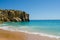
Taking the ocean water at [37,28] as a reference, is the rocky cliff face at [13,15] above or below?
below

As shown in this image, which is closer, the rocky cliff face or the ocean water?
the ocean water

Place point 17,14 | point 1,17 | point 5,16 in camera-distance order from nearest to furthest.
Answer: point 1,17 → point 5,16 → point 17,14

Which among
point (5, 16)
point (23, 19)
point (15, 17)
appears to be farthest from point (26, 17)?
point (5, 16)

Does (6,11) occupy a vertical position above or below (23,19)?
above

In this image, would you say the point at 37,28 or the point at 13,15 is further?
the point at 13,15

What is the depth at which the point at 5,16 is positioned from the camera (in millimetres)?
81188

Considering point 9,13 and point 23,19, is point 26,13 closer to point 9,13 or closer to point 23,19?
point 23,19

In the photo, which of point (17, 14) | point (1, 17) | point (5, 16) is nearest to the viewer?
point (1, 17)

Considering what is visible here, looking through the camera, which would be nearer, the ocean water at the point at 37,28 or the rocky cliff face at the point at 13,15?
the ocean water at the point at 37,28

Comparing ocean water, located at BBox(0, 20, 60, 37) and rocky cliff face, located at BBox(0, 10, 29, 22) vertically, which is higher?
ocean water, located at BBox(0, 20, 60, 37)

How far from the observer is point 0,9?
3369 inches

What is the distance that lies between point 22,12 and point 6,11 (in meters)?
9.64

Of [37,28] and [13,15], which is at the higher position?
[37,28]

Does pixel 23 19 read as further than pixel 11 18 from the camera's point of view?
Yes
